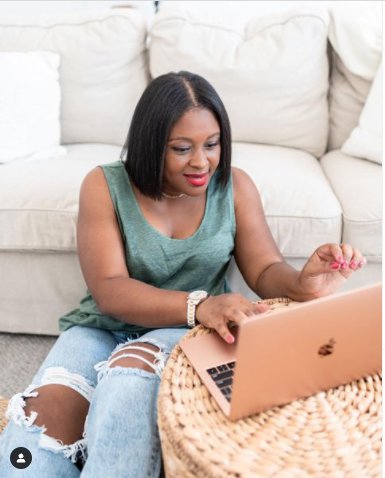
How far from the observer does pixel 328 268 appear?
93 cm

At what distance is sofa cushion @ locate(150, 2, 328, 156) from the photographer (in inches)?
70.1

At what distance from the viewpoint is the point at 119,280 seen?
3.43ft

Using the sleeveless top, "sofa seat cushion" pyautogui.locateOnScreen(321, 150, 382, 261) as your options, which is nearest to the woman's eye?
the sleeveless top

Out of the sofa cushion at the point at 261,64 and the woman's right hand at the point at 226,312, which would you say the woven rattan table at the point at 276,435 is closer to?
the woman's right hand at the point at 226,312

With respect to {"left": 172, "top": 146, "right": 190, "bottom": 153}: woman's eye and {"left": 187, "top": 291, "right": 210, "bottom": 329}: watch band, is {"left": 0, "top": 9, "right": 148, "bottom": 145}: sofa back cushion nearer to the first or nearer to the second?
{"left": 172, "top": 146, "right": 190, "bottom": 153}: woman's eye

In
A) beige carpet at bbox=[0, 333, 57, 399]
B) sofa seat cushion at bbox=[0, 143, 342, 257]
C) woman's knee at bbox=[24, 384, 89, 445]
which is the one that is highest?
sofa seat cushion at bbox=[0, 143, 342, 257]

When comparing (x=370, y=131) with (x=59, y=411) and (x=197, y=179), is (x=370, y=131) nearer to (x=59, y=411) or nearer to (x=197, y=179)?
(x=197, y=179)

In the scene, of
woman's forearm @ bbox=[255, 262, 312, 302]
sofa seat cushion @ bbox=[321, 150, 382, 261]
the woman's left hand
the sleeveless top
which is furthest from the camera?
sofa seat cushion @ bbox=[321, 150, 382, 261]

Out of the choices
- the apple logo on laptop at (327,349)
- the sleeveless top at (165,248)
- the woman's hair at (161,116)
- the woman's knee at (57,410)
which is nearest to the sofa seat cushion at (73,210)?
the sleeveless top at (165,248)

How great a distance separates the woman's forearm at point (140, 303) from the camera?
98cm

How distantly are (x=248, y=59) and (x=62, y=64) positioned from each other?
0.66m

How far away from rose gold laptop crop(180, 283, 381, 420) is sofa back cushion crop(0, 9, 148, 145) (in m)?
1.33

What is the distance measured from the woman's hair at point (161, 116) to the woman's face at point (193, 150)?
0.01 meters

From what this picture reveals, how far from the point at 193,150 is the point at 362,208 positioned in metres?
0.60
